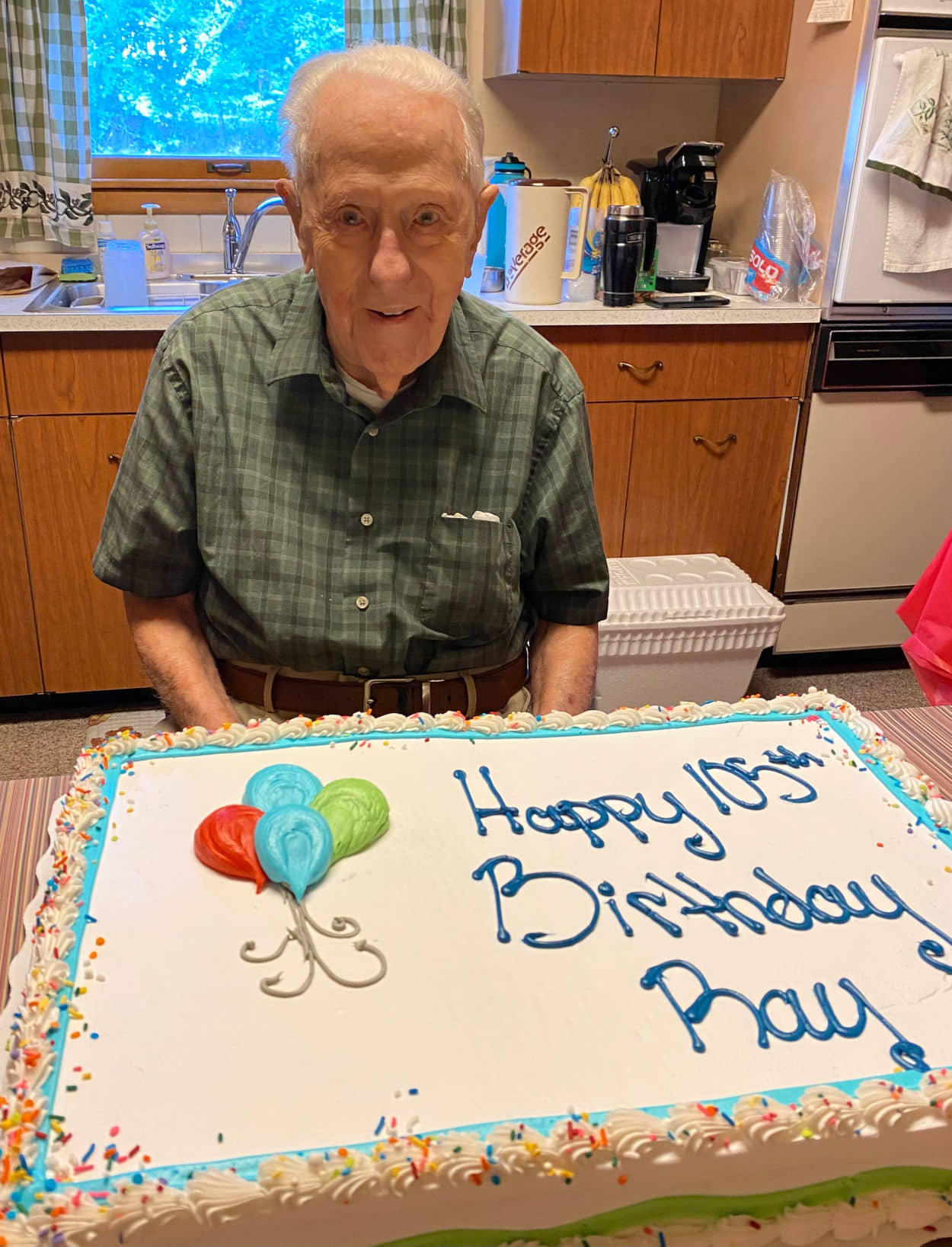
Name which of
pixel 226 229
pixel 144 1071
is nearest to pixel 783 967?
pixel 144 1071

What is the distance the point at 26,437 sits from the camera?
2.48 m

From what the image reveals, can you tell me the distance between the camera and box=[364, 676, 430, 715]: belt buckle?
4.55 ft

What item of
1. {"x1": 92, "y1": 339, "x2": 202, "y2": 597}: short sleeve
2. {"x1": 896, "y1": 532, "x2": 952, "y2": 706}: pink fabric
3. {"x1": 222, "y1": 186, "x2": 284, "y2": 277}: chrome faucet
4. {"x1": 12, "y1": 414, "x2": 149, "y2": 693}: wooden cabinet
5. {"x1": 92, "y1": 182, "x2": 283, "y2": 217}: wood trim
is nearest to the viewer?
{"x1": 92, "y1": 339, "x2": 202, "y2": 597}: short sleeve

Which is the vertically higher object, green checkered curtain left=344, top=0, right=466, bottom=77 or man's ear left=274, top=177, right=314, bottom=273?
green checkered curtain left=344, top=0, right=466, bottom=77

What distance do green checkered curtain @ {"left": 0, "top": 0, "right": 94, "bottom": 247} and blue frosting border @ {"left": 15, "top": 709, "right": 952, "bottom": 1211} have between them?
229 cm

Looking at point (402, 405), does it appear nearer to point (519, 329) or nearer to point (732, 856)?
point (519, 329)

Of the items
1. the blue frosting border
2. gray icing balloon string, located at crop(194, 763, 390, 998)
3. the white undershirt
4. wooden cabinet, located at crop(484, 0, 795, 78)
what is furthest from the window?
gray icing balloon string, located at crop(194, 763, 390, 998)

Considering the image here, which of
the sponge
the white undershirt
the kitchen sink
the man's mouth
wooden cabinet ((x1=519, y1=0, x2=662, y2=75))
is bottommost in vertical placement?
the kitchen sink

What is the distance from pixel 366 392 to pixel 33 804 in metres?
0.63

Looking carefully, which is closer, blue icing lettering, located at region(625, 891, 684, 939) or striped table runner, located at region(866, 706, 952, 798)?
blue icing lettering, located at region(625, 891, 684, 939)

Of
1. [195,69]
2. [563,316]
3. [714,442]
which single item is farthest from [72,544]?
[714,442]

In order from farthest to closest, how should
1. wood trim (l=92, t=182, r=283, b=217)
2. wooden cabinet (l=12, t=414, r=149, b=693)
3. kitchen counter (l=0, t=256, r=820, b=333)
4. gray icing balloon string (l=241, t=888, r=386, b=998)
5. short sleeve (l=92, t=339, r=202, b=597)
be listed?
wood trim (l=92, t=182, r=283, b=217) < wooden cabinet (l=12, t=414, r=149, b=693) < kitchen counter (l=0, t=256, r=820, b=333) < short sleeve (l=92, t=339, r=202, b=597) < gray icing balloon string (l=241, t=888, r=386, b=998)

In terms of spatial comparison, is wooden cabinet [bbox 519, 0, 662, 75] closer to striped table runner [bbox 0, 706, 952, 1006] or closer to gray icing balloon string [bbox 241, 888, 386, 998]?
striped table runner [bbox 0, 706, 952, 1006]

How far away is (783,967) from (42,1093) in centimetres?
58
